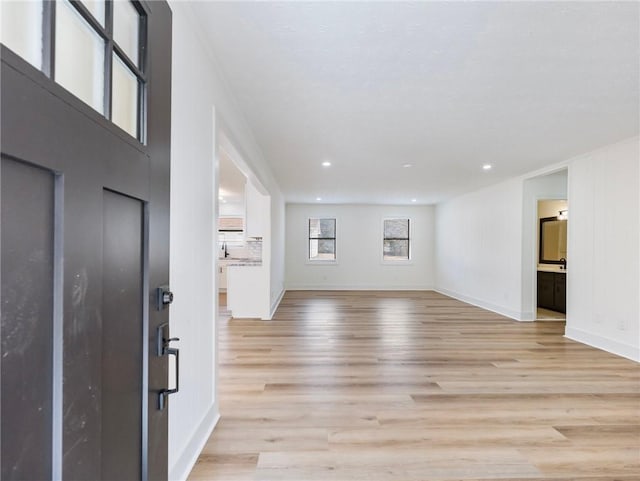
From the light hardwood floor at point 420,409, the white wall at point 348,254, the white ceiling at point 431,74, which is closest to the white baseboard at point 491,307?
the light hardwood floor at point 420,409

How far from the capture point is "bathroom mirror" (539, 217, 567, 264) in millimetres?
6988

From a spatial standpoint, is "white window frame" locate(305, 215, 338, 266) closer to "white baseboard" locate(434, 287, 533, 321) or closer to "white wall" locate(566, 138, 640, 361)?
"white baseboard" locate(434, 287, 533, 321)

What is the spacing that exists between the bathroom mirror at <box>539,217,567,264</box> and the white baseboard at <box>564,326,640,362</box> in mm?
2764

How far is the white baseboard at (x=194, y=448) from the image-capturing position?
66.9 inches

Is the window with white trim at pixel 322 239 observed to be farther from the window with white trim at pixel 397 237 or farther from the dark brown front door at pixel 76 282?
the dark brown front door at pixel 76 282

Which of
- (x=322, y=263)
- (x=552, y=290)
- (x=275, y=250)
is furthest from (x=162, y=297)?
(x=322, y=263)

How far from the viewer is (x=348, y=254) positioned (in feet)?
32.6

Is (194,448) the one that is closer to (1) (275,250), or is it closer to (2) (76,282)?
(2) (76,282)

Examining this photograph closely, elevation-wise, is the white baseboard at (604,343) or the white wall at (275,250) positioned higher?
the white wall at (275,250)

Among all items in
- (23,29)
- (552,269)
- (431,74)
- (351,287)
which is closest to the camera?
(23,29)

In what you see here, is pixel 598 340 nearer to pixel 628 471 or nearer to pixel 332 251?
pixel 628 471

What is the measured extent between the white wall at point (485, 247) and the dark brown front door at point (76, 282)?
6175 millimetres

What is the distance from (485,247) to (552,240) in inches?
57.5

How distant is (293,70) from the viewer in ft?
7.66
